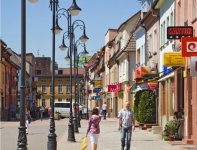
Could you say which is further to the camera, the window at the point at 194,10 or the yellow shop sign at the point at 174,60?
the yellow shop sign at the point at 174,60

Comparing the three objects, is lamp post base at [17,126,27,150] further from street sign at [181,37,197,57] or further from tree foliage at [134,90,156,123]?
tree foliage at [134,90,156,123]

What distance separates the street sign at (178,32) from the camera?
19484 mm

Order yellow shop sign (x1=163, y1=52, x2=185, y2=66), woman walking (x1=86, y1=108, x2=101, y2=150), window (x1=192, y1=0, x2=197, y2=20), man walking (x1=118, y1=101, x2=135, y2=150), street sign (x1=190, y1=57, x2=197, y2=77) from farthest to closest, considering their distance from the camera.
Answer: yellow shop sign (x1=163, y1=52, x2=185, y2=66) < window (x1=192, y1=0, x2=197, y2=20) < man walking (x1=118, y1=101, x2=135, y2=150) < woman walking (x1=86, y1=108, x2=101, y2=150) < street sign (x1=190, y1=57, x2=197, y2=77)

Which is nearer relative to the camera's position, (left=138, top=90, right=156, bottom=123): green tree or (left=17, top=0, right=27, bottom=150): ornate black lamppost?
(left=17, top=0, right=27, bottom=150): ornate black lamppost

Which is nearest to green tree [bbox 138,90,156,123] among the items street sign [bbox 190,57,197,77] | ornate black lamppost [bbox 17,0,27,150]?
street sign [bbox 190,57,197,77]

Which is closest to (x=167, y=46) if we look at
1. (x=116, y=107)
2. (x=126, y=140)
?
(x=126, y=140)

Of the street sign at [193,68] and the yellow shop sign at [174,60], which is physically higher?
the yellow shop sign at [174,60]

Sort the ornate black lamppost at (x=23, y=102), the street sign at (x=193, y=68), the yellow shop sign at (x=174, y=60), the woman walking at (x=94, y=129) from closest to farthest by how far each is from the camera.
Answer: the ornate black lamppost at (x=23, y=102)
the street sign at (x=193, y=68)
the woman walking at (x=94, y=129)
the yellow shop sign at (x=174, y=60)

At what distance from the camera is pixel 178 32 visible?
64.4 ft

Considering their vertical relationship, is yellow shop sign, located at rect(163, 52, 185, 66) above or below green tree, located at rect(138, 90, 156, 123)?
above

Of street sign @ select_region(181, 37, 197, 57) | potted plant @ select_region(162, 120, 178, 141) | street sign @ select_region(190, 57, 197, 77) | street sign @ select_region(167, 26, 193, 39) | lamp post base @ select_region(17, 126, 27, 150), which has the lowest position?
potted plant @ select_region(162, 120, 178, 141)

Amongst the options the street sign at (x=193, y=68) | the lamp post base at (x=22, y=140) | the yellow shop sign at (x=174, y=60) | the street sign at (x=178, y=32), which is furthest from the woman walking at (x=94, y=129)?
the yellow shop sign at (x=174, y=60)

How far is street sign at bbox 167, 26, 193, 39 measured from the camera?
63.9 feet

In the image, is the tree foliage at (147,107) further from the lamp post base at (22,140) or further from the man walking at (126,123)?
the lamp post base at (22,140)
